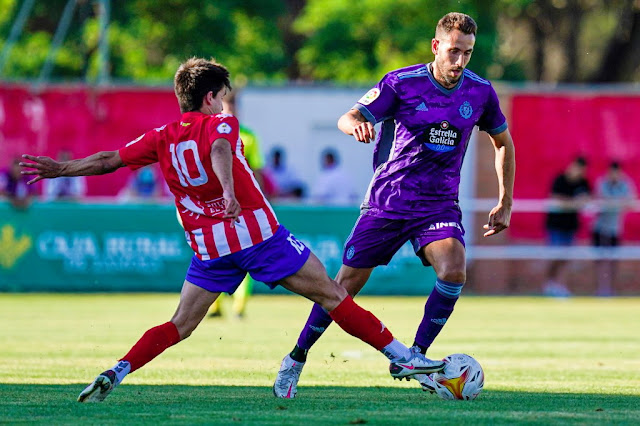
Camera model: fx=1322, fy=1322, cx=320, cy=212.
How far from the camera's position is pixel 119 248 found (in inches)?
789

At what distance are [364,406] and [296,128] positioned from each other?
17.2 m

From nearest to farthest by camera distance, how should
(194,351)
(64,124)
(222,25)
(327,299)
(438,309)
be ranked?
(327,299)
(438,309)
(194,351)
(64,124)
(222,25)

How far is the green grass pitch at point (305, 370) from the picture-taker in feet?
22.4

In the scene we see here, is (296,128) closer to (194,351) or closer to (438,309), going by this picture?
(194,351)

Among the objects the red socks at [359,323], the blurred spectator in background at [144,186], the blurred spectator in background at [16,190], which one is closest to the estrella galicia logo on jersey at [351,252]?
the red socks at [359,323]

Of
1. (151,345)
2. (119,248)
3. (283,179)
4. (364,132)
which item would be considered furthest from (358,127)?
(283,179)

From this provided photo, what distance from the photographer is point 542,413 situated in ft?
22.4

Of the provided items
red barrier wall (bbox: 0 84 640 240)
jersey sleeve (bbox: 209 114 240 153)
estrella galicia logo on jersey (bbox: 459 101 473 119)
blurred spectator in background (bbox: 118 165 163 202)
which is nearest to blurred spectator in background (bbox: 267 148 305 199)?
blurred spectator in background (bbox: 118 165 163 202)

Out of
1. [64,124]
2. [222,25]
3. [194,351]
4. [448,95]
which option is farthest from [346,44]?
[448,95]

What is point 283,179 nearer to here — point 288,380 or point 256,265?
point 288,380

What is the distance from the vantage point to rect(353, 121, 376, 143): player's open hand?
24.0ft

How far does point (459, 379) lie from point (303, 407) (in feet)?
3.35

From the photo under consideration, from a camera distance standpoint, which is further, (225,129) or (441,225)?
(441,225)

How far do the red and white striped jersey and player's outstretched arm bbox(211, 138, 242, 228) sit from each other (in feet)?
0.27
